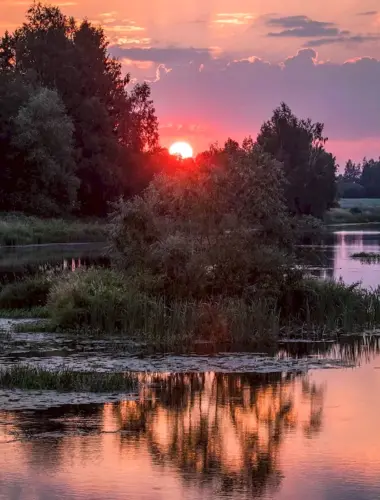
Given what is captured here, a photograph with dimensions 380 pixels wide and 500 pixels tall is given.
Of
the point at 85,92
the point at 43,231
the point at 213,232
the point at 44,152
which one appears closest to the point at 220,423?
the point at 213,232

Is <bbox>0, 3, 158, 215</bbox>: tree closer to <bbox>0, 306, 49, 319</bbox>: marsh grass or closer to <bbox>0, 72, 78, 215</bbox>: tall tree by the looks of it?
<bbox>0, 72, 78, 215</bbox>: tall tree

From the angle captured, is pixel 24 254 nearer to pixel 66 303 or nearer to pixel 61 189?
pixel 61 189

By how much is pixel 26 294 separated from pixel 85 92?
2711 inches

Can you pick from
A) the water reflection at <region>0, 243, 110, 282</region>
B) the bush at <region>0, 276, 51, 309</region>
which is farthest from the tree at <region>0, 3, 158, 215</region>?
the bush at <region>0, 276, 51, 309</region>

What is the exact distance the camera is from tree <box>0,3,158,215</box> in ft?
318

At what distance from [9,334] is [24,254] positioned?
39043 mm

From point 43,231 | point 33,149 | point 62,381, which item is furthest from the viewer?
point 33,149

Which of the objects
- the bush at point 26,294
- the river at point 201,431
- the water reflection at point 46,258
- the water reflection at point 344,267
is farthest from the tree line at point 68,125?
the river at point 201,431

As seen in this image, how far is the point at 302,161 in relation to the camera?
422 ft

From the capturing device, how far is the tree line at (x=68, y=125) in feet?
278

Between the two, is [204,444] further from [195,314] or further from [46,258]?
[46,258]

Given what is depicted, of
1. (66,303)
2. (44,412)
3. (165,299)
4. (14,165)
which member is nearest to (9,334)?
(66,303)

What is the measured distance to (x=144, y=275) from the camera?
94.8 ft

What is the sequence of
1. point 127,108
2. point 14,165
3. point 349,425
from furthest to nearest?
point 127,108, point 14,165, point 349,425
